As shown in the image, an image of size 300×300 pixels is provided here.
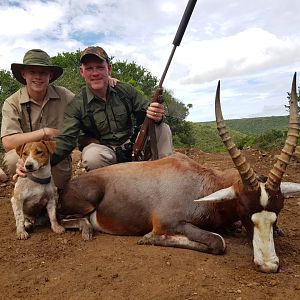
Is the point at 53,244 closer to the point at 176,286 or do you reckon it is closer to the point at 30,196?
the point at 30,196

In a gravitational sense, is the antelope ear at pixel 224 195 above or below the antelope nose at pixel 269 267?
above

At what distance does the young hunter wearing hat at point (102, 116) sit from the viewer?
645 centimetres

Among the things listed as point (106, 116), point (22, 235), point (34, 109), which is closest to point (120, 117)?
point (106, 116)

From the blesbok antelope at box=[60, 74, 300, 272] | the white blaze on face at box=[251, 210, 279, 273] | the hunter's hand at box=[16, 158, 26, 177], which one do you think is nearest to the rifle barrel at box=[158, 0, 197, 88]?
the blesbok antelope at box=[60, 74, 300, 272]

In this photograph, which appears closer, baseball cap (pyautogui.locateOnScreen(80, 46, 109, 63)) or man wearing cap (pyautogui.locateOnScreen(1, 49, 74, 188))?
man wearing cap (pyautogui.locateOnScreen(1, 49, 74, 188))

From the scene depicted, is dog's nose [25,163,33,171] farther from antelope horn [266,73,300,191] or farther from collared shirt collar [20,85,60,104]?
antelope horn [266,73,300,191]

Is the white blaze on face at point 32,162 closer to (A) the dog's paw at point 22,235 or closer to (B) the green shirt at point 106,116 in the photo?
(A) the dog's paw at point 22,235

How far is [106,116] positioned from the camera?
22.1ft

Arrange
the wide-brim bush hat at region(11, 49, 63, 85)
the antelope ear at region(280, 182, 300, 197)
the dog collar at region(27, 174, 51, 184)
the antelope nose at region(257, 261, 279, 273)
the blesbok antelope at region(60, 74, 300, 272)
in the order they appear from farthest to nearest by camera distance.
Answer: the wide-brim bush hat at region(11, 49, 63, 85)
the dog collar at region(27, 174, 51, 184)
the antelope ear at region(280, 182, 300, 197)
the blesbok antelope at region(60, 74, 300, 272)
the antelope nose at region(257, 261, 279, 273)

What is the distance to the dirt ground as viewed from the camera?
3768 mm

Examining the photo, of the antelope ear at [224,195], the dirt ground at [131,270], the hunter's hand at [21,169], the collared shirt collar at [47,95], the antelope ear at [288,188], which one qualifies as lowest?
the dirt ground at [131,270]

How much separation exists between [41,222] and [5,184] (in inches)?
124

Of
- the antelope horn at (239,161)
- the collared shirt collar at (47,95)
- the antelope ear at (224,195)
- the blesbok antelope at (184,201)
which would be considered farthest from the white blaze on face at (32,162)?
the antelope horn at (239,161)

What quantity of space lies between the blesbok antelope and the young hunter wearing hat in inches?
30.2
